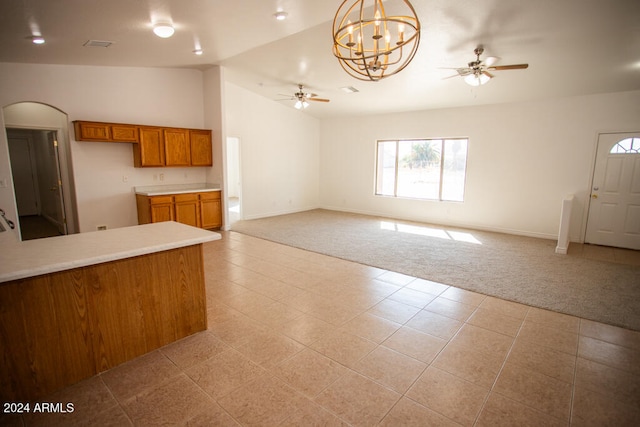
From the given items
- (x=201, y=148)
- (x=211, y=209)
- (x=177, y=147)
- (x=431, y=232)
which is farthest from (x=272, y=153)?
(x=431, y=232)

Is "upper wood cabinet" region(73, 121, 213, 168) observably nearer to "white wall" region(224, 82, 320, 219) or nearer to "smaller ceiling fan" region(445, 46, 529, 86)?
"white wall" region(224, 82, 320, 219)

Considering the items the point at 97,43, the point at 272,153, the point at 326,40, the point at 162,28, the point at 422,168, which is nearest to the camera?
the point at 162,28

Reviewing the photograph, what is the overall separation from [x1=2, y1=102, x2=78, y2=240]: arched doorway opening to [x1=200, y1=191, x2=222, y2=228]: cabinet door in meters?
2.14

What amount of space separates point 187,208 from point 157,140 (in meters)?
1.41

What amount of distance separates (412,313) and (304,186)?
22.1 ft

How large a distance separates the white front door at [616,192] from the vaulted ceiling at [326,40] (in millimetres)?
986

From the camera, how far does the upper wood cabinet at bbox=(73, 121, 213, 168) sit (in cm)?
522

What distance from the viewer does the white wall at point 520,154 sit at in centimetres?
563

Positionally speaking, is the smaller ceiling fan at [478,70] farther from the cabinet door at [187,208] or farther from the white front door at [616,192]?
the cabinet door at [187,208]

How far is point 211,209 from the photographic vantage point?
660 cm

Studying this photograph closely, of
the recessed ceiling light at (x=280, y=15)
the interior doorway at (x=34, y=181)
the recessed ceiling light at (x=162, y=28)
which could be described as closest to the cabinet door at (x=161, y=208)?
the interior doorway at (x=34, y=181)

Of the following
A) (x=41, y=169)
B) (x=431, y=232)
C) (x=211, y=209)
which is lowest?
(x=431, y=232)

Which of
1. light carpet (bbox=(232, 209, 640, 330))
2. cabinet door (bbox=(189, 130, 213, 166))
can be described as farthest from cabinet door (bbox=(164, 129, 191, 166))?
light carpet (bbox=(232, 209, 640, 330))

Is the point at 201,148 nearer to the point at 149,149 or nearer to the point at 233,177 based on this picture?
the point at 149,149
